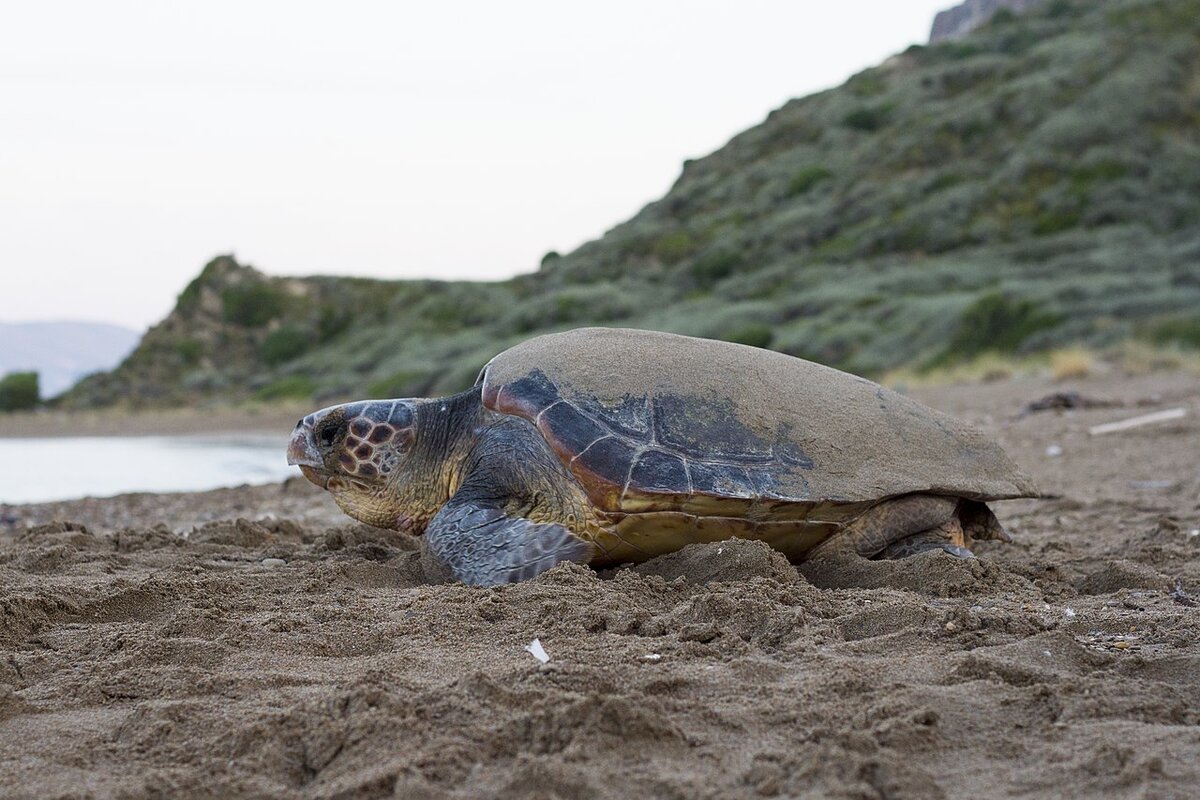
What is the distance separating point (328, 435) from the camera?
14.4 feet

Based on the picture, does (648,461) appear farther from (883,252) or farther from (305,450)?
(883,252)

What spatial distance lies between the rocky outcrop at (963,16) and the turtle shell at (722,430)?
87.5 meters

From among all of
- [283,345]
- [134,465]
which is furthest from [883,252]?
[134,465]

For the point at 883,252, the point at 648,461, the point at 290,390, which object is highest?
the point at 883,252

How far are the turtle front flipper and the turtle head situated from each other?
64 centimetres

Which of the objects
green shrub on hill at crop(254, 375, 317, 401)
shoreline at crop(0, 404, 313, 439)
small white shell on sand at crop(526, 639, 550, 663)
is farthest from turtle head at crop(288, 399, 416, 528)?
green shrub on hill at crop(254, 375, 317, 401)

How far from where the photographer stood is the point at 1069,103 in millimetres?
29156

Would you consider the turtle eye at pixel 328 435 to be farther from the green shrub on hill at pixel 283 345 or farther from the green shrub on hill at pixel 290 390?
the green shrub on hill at pixel 283 345

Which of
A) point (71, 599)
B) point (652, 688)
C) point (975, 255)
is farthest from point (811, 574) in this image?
point (975, 255)

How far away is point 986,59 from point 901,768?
132 feet

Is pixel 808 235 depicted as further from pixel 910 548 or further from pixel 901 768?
pixel 901 768

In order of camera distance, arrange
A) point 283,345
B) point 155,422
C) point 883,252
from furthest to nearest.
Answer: point 283,345 < point 883,252 < point 155,422

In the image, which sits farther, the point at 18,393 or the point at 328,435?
the point at 18,393

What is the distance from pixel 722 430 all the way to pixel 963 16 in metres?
99.6
